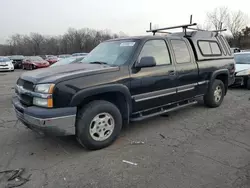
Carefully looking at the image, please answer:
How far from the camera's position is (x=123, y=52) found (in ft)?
14.8

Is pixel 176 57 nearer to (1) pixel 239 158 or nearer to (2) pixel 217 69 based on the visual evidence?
(2) pixel 217 69

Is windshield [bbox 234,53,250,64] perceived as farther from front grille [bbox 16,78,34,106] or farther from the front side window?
front grille [bbox 16,78,34,106]

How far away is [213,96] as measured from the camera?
637cm

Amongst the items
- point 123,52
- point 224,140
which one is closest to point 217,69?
point 224,140

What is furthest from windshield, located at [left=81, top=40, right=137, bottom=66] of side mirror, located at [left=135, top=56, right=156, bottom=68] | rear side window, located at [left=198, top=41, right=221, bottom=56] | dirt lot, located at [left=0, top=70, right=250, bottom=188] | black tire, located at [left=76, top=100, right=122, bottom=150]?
rear side window, located at [left=198, top=41, right=221, bottom=56]

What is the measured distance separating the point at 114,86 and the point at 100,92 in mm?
281

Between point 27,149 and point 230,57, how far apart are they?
19.2 feet

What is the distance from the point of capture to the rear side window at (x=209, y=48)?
232 inches

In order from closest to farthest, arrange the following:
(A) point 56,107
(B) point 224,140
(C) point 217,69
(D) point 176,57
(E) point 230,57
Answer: (A) point 56,107, (B) point 224,140, (D) point 176,57, (C) point 217,69, (E) point 230,57

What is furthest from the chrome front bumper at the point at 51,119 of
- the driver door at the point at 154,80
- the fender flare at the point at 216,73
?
the fender flare at the point at 216,73

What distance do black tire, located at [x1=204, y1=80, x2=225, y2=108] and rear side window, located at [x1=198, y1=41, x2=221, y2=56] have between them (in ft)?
2.60

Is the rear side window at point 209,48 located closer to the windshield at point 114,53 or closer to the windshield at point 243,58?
the windshield at point 114,53

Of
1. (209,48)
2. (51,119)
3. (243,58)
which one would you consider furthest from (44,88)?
(243,58)

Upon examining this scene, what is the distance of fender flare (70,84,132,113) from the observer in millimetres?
3516
